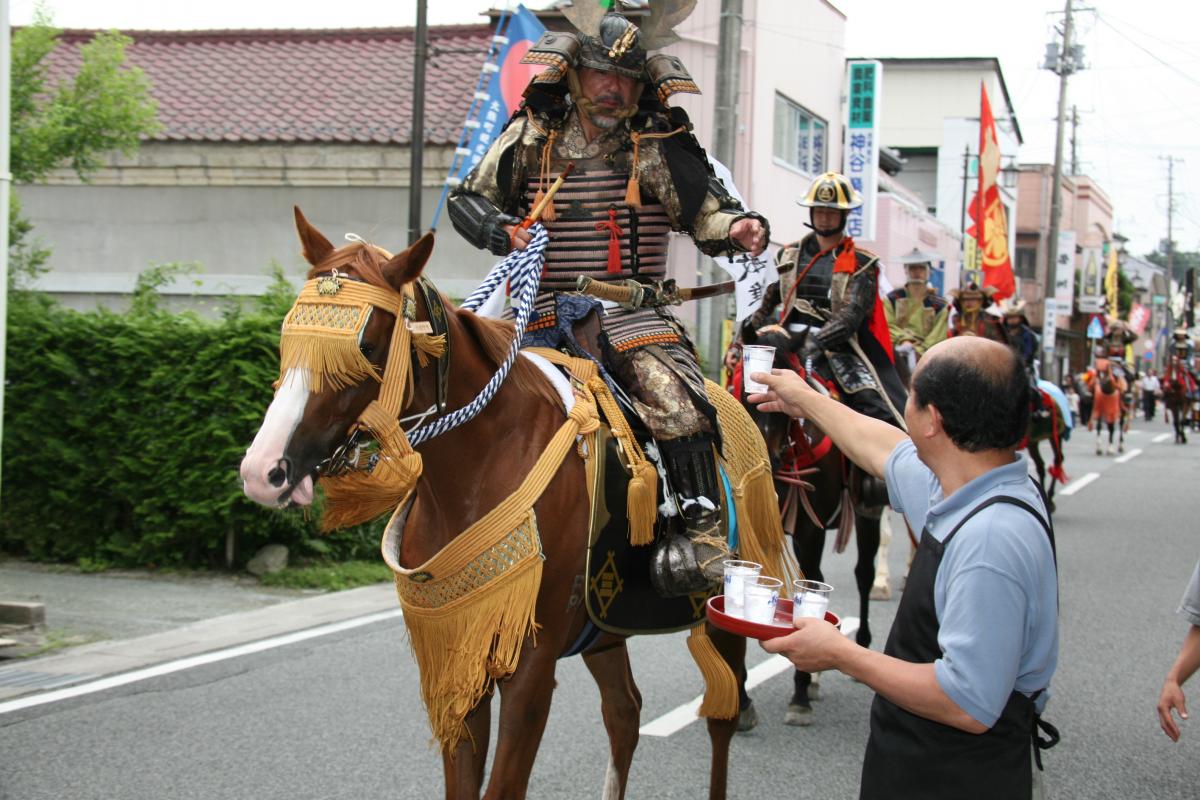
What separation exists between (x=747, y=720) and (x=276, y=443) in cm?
379

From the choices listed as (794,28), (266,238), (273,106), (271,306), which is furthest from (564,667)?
(794,28)

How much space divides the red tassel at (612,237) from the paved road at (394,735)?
7.53ft

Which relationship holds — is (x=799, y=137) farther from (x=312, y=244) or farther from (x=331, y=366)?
(x=331, y=366)

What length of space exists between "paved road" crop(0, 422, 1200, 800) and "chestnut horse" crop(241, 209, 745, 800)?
160 cm

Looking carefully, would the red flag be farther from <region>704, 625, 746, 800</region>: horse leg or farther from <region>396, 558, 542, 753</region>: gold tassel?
<region>396, 558, 542, 753</region>: gold tassel

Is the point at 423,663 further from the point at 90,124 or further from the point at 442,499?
the point at 90,124

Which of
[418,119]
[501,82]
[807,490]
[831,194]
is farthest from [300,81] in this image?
[807,490]

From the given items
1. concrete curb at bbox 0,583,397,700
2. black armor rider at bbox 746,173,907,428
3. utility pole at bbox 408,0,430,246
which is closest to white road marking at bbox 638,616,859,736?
black armor rider at bbox 746,173,907,428

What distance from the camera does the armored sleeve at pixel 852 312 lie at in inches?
275

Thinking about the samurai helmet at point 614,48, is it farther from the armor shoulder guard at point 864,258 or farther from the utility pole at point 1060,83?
the utility pole at point 1060,83

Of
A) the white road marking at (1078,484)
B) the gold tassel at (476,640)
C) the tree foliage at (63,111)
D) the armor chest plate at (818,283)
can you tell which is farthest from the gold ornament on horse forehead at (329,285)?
the white road marking at (1078,484)

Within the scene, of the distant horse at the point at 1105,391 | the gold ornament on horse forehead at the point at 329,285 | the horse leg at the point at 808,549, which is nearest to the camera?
the gold ornament on horse forehead at the point at 329,285

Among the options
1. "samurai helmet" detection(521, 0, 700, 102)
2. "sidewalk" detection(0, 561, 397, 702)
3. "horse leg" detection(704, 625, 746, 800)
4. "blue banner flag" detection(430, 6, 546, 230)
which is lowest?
"sidewalk" detection(0, 561, 397, 702)

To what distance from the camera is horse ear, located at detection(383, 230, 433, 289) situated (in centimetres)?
330
